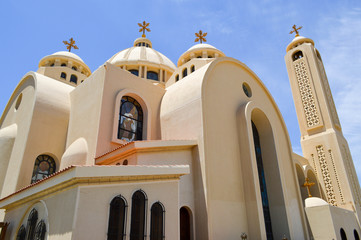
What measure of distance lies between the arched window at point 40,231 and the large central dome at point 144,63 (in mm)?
14169

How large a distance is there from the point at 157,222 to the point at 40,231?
2399mm

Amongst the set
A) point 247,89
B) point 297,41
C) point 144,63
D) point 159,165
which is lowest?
point 159,165

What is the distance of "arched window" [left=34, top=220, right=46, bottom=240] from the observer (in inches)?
216

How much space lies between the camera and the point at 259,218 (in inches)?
361

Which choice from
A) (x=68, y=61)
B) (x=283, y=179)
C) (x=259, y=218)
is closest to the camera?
(x=259, y=218)

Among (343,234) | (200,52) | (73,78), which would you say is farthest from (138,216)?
(73,78)

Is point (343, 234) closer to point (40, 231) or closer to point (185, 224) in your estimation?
point (185, 224)

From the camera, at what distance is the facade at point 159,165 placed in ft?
18.1

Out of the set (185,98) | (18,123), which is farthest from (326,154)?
(18,123)

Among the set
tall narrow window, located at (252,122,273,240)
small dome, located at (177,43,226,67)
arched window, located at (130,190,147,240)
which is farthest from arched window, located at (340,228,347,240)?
small dome, located at (177,43,226,67)

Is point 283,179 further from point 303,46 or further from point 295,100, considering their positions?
point 303,46

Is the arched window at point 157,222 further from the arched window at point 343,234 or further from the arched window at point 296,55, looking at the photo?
the arched window at point 296,55

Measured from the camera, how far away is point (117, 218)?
5422 mm

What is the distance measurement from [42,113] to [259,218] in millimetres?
9591
